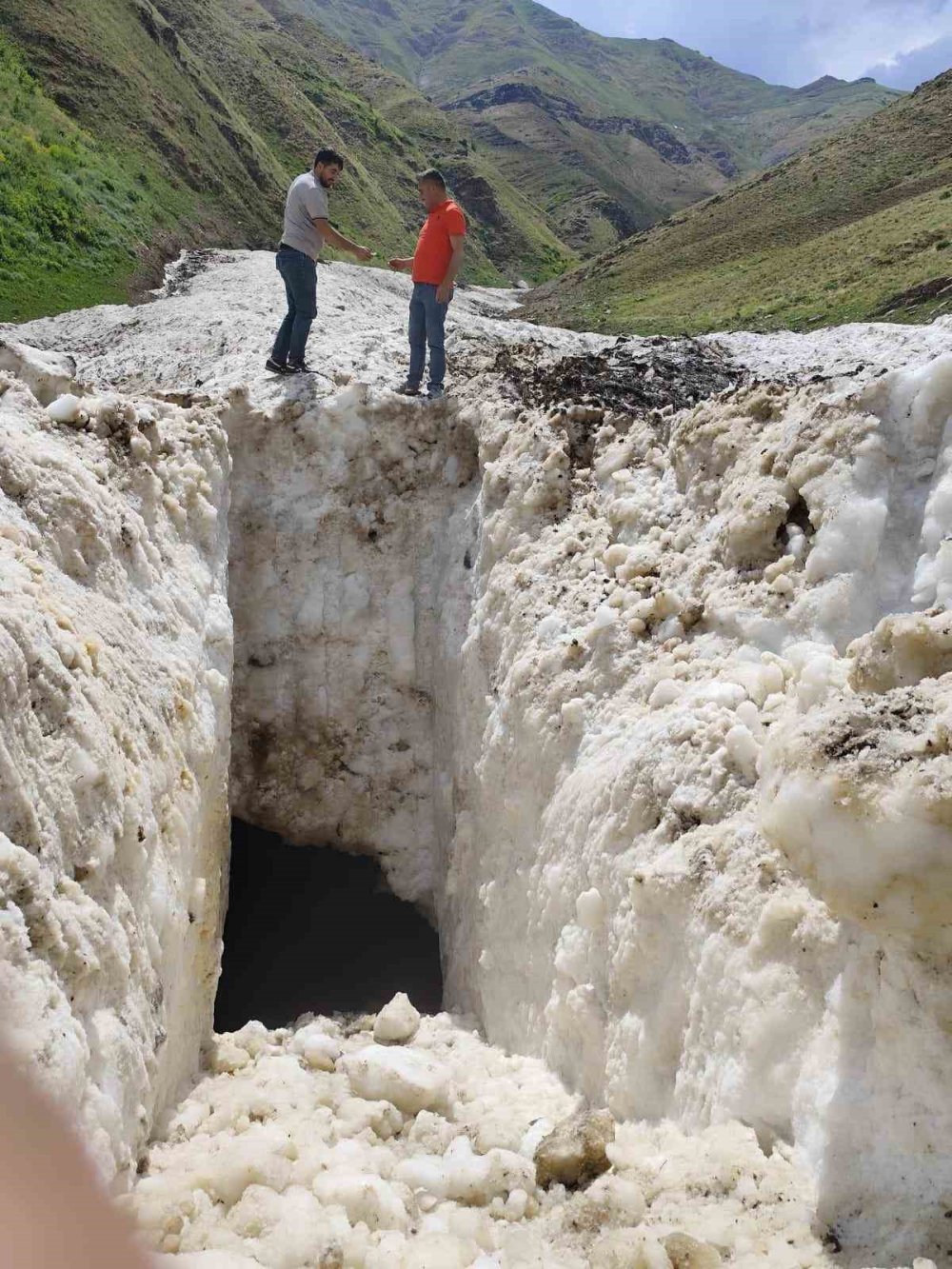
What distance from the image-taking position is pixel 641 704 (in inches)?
197

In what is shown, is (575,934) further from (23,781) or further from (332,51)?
(332,51)

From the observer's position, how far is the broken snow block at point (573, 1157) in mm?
3201

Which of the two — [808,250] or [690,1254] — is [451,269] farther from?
[808,250]

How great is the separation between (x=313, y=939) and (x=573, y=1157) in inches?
236

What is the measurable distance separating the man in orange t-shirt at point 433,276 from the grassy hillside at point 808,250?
452 inches

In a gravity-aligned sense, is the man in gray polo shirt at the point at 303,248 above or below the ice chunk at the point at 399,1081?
above

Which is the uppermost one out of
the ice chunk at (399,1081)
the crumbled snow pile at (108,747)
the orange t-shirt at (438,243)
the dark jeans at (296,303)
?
the orange t-shirt at (438,243)

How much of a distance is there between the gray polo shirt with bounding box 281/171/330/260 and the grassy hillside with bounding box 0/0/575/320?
12.6 meters

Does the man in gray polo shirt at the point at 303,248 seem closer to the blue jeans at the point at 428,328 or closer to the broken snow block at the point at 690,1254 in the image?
the blue jeans at the point at 428,328

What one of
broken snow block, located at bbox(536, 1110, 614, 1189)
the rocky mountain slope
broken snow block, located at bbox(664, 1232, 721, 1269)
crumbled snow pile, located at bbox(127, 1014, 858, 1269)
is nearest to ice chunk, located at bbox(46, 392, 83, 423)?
crumbled snow pile, located at bbox(127, 1014, 858, 1269)

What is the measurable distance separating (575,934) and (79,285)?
2239 centimetres

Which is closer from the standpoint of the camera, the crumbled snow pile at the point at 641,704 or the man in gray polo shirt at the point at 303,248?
the crumbled snow pile at the point at 641,704

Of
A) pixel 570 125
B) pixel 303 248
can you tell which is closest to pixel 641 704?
pixel 303 248

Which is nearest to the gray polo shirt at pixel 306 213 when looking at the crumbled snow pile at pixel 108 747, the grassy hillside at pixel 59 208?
the crumbled snow pile at pixel 108 747
